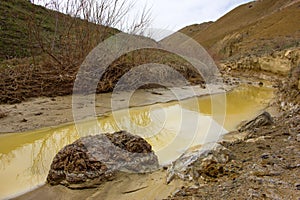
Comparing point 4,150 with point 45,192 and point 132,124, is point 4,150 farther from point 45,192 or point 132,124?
point 132,124

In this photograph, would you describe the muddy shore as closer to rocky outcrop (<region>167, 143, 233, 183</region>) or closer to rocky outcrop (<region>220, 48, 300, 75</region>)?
rocky outcrop (<region>167, 143, 233, 183</region>)

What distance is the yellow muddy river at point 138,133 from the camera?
153 inches

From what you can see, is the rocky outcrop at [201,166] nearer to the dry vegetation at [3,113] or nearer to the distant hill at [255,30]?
the dry vegetation at [3,113]

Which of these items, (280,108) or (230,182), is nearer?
(230,182)

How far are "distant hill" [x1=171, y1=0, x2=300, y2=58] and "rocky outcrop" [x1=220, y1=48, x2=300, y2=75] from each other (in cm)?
135

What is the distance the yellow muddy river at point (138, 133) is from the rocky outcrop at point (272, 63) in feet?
19.0

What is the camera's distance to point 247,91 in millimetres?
12188

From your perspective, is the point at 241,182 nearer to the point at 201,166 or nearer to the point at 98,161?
the point at 201,166

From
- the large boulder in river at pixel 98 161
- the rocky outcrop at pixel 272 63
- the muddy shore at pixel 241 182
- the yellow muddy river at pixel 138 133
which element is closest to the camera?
the muddy shore at pixel 241 182

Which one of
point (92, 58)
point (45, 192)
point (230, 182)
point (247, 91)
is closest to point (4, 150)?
point (45, 192)

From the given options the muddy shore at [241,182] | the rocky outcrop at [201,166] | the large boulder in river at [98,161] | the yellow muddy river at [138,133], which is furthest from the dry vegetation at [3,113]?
the rocky outcrop at [201,166]

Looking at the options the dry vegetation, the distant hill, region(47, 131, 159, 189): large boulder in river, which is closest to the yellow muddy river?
region(47, 131, 159, 189): large boulder in river

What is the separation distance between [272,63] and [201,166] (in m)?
14.5

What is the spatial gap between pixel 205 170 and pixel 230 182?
0.37 metres
